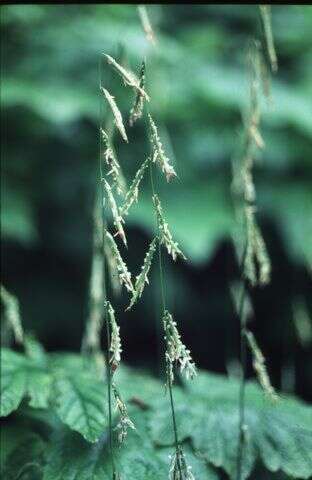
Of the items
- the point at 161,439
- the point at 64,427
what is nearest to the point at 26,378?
the point at 64,427

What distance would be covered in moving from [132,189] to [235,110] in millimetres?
2495

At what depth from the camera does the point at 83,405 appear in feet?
4.01

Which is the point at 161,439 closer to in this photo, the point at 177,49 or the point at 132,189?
the point at 132,189

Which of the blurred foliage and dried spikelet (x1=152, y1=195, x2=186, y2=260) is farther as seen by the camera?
the blurred foliage

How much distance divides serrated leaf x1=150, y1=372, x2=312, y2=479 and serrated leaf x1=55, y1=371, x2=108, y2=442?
135 mm

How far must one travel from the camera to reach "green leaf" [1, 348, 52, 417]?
47.3 inches

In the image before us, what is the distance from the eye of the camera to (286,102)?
3.10m

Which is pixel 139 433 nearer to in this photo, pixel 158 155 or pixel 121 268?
pixel 121 268

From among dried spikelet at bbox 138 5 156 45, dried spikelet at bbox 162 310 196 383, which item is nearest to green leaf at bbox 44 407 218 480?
dried spikelet at bbox 162 310 196 383

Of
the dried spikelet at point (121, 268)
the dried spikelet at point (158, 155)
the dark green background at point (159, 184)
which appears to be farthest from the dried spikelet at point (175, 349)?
the dark green background at point (159, 184)

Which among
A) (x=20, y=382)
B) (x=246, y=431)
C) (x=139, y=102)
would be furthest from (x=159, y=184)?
(x=139, y=102)

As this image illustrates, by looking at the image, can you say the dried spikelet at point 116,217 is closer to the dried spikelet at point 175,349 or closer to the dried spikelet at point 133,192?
the dried spikelet at point 133,192

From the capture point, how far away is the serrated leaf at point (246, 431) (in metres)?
1.18

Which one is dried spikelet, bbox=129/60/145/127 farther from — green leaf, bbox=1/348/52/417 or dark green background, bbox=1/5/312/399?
dark green background, bbox=1/5/312/399
